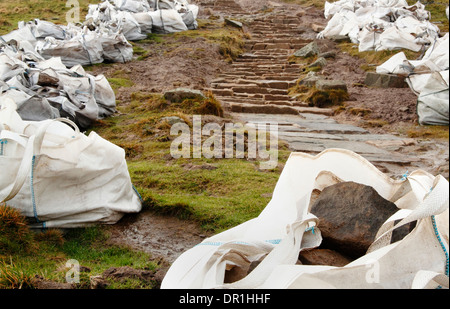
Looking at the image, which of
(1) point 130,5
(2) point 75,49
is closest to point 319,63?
(2) point 75,49

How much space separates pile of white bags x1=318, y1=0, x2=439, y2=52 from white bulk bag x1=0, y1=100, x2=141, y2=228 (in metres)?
10.5

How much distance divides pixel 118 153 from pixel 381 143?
4200 mm

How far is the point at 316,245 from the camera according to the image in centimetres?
221

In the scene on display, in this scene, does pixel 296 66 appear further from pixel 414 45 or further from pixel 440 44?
pixel 440 44

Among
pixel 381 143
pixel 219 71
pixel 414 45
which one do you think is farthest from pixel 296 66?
pixel 381 143

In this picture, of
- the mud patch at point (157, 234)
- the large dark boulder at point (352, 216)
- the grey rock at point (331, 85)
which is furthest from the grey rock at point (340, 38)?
the large dark boulder at point (352, 216)

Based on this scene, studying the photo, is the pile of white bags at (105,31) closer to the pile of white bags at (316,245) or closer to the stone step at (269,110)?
the stone step at (269,110)

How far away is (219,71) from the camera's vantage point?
41.2 feet

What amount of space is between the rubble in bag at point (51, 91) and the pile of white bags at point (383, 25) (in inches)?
338

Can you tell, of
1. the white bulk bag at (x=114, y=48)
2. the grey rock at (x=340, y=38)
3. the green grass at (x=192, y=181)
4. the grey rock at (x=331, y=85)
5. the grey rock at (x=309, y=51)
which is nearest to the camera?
the green grass at (x=192, y=181)

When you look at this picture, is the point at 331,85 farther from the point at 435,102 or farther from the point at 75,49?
the point at 75,49

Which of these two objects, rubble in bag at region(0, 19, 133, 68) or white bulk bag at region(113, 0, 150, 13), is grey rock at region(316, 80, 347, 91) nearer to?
rubble in bag at region(0, 19, 133, 68)

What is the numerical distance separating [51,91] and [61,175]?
3.54 m

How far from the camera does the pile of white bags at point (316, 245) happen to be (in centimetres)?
168
